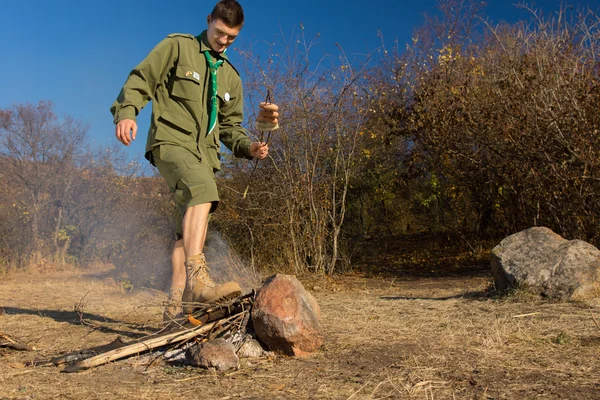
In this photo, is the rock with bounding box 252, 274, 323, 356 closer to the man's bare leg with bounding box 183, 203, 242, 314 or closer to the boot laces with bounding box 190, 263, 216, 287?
the man's bare leg with bounding box 183, 203, 242, 314

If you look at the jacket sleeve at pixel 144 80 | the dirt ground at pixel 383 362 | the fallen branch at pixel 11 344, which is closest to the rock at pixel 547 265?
the dirt ground at pixel 383 362

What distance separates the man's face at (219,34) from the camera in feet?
11.8

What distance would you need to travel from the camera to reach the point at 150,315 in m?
5.02

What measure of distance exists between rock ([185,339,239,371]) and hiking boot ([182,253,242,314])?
0.31m

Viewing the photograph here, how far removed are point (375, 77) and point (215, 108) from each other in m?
9.86

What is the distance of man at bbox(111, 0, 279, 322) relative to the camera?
10.8 feet

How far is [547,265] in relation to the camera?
5.08 metres

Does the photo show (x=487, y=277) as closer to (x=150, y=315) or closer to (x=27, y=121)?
(x=150, y=315)

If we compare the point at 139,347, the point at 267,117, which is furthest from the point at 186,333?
the point at 267,117

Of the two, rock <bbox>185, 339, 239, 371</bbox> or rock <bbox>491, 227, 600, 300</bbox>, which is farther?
rock <bbox>491, 227, 600, 300</bbox>

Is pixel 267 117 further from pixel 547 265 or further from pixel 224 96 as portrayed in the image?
pixel 547 265

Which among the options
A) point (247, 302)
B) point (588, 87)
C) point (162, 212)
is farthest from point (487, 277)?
point (247, 302)

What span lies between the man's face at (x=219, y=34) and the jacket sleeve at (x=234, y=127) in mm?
424

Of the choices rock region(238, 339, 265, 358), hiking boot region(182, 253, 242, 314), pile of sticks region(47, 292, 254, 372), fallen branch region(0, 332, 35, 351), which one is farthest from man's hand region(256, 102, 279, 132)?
fallen branch region(0, 332, 35, 351)
